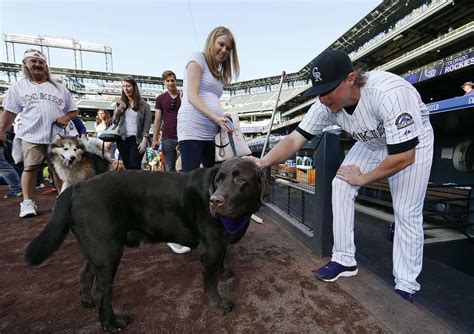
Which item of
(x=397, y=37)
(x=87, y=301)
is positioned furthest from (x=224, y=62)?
(x=397, y=37)

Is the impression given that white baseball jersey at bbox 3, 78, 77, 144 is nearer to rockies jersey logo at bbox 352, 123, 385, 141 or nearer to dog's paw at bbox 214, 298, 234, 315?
dog's paw at bbox 214, 298, 234, 315

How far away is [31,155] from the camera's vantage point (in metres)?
3.57

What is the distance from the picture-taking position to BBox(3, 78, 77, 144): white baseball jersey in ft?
11.3

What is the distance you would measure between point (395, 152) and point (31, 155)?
4.35 meters

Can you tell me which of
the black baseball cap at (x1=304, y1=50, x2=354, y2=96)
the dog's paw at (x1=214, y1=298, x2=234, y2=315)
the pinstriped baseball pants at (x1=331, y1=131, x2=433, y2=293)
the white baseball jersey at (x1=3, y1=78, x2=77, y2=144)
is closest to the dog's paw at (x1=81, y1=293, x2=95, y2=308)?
the dog's paw at (x1=214, y1=298, x2=234, y2=315)

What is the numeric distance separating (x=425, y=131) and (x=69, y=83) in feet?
222

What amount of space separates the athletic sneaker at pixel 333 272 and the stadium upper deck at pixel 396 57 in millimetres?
1798

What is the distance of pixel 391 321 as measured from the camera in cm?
146

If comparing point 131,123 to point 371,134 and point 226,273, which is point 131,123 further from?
point 371,134

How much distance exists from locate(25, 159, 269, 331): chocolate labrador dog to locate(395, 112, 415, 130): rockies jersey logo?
0.94m

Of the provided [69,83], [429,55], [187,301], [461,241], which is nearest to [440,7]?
[429,55]

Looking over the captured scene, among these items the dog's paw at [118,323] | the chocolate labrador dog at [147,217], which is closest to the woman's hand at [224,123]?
the chocolate labrador dog at [147,217]

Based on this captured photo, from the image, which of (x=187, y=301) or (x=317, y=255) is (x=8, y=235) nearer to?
(x=187, y=301)

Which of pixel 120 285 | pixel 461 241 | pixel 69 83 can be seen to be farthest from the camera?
pixel 69 83
